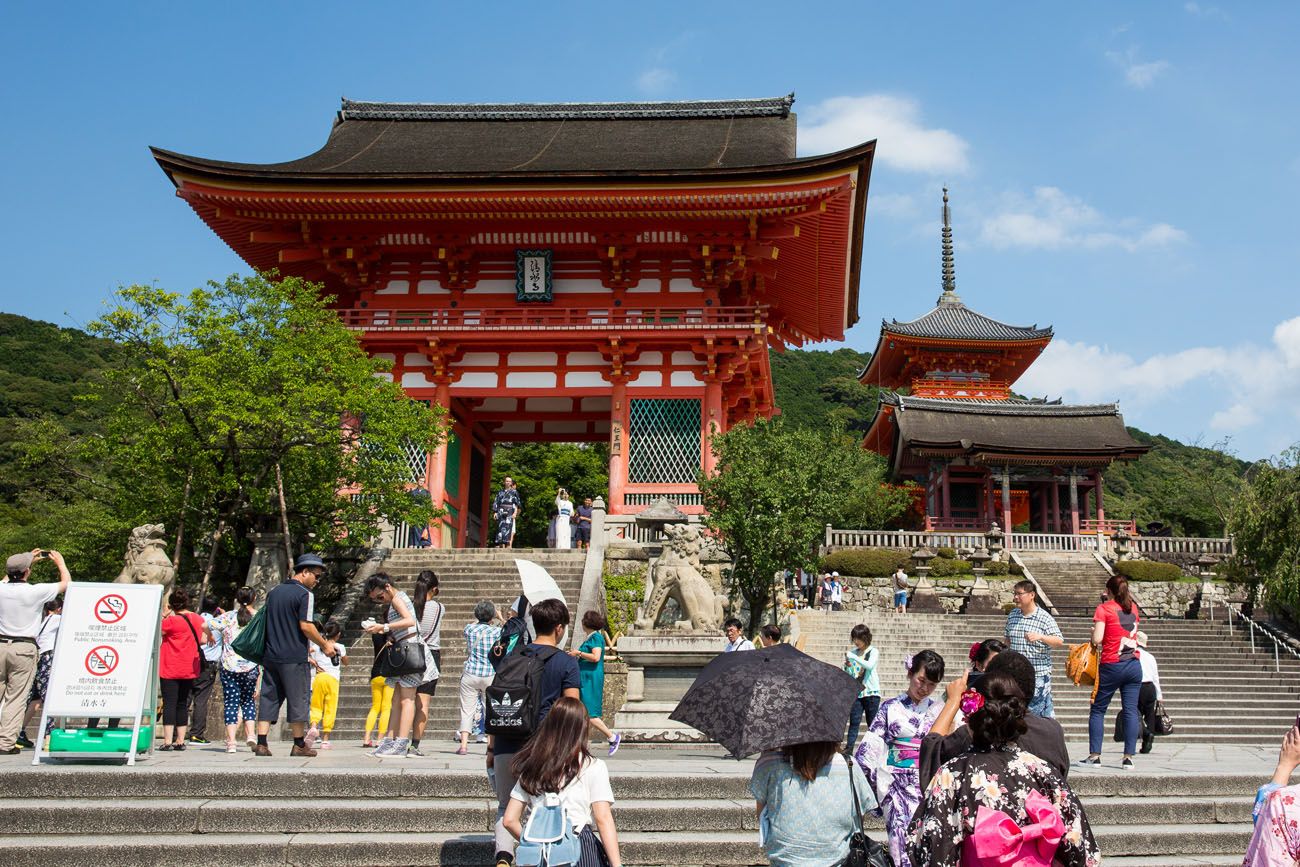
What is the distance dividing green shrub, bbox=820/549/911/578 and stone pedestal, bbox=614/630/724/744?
17357 mm

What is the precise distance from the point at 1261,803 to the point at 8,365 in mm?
61621

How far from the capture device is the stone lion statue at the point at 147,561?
32.9 feet

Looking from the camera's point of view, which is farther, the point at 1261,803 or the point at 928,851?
the point at 1261,803

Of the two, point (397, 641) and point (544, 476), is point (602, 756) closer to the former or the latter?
point (397, 641)

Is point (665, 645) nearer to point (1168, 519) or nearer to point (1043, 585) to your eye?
point (1043, 585)

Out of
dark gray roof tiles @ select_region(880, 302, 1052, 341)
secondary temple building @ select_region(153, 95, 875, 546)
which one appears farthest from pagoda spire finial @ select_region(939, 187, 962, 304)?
secondary temple building @ select_region(153, 95, 875, 546)

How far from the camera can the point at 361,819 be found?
629 cm

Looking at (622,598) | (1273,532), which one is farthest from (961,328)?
(622,598)

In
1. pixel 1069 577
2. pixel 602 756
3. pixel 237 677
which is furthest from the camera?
pixel 1069 577

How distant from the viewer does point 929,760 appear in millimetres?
4152

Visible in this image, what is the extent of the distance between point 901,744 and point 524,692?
194cm

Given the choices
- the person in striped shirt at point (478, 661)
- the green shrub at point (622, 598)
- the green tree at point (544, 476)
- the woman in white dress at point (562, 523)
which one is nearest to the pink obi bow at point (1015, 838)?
the person in striped shirt at point (478, 661)

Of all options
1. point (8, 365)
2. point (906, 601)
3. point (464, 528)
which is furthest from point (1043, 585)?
point (8, 365)

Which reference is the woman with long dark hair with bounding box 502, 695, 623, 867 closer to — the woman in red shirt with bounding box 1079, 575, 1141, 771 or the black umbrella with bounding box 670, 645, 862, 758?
the black umbrella with bounding box 670, 645, 862, 758
